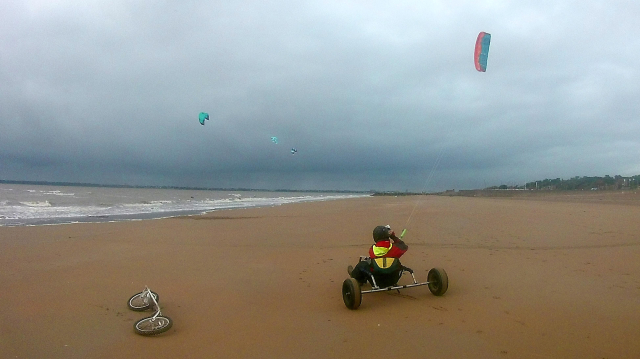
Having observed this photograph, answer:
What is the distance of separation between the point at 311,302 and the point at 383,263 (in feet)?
3.85

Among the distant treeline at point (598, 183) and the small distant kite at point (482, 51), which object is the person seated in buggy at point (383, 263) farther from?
the distant treeline at point (598, 183)

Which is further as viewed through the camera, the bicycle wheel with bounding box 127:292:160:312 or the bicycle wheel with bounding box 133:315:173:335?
the bicycle wheel with bounding box 127:292:160:312

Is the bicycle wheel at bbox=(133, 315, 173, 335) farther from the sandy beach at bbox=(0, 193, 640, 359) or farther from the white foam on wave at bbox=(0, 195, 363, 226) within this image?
the white foam on wave at bbox=(0, 195, 363, 226)

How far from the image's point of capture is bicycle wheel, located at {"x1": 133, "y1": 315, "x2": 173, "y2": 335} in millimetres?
4242

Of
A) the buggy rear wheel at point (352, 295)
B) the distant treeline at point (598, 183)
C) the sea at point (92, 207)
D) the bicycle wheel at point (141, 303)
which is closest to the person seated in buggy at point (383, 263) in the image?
the buggy rear wheel at point (352, 295)

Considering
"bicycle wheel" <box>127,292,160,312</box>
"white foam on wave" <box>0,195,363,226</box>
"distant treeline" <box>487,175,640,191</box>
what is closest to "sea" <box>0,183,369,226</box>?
"white foam on wave" <box>0,195,363,226</box>

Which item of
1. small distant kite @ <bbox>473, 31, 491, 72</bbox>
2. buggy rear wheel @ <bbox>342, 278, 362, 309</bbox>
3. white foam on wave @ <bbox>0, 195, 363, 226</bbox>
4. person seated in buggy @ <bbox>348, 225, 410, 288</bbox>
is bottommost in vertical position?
white foam on wave @ <bbox>0, 195, 363, 226</bbox>

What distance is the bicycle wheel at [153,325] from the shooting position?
424cm

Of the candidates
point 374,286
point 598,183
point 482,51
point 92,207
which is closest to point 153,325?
point 374,286

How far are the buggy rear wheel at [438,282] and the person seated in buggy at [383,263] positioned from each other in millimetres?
513

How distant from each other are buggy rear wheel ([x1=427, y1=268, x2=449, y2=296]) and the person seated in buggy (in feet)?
1.68

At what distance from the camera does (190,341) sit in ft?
13.5

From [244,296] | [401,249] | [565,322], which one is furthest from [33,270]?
[565,322]

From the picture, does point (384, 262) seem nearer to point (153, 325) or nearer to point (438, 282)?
point (438, 282)
